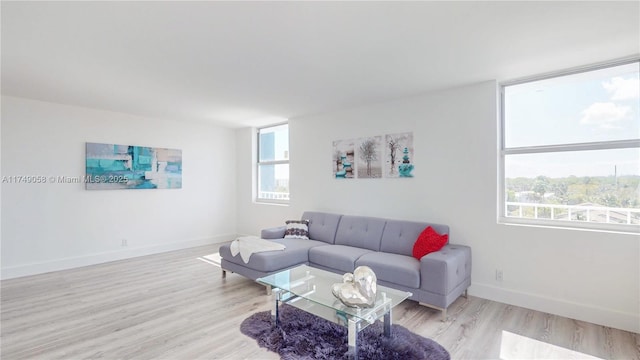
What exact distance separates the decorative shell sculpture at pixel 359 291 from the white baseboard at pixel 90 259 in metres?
4.26

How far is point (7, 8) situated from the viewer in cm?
197

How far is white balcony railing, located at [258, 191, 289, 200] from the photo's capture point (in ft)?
19.1

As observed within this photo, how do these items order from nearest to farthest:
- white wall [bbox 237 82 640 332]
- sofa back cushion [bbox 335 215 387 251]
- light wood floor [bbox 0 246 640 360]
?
1. light wood floor [bbox 0 246 640 360]
2. white wall [bbox 237 82 640 332]
3. sofa back cushion [bbox 335 215 387 251]

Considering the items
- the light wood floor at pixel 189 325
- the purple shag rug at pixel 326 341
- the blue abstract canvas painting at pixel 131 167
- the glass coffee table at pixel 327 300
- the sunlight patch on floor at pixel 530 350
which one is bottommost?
the sunlight patch on floor at pixel 530 350

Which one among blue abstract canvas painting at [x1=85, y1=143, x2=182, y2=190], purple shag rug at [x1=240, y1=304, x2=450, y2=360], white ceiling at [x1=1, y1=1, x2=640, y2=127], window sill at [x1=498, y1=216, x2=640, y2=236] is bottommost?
purple shag rug at [x1=240, y1=304, x2=450, y2=360]

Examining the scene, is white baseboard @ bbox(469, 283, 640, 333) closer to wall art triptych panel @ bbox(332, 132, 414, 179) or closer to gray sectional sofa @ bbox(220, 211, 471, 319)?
gray sectional sofa @ bbox(220, 211, 471, 319)

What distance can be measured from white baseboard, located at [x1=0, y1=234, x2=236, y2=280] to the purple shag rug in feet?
10.9

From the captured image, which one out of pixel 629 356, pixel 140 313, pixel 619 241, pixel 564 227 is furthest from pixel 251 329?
pixel 619 241

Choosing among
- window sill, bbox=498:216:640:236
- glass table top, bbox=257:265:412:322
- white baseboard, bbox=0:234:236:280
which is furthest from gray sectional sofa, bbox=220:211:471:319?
white baseboard, bbox=0:234:236:280

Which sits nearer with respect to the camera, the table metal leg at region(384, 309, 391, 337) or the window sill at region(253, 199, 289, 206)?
the table metal leg at region(384, 309, 391, 337)

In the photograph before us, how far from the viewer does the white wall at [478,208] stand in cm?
275

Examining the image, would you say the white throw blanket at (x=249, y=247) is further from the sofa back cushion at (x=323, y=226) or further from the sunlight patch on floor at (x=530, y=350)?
the sunlight patch on floor at (x=530, y=350)

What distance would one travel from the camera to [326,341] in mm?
2404

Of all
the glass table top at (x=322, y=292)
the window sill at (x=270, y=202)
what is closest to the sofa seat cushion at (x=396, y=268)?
the glass table top at (x=322, y=292)
